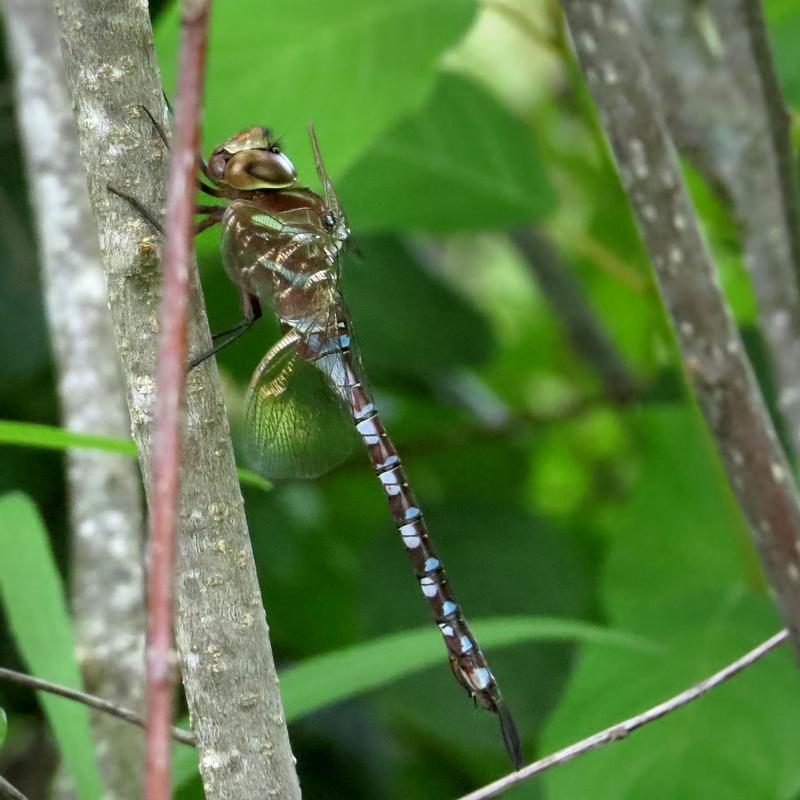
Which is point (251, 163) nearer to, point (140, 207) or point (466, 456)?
point (140, 207)

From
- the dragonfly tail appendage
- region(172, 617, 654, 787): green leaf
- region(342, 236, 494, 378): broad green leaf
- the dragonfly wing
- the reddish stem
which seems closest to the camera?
the reddish stem

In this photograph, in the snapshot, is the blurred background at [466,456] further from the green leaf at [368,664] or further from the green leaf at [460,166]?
the green leaf at [368,664]

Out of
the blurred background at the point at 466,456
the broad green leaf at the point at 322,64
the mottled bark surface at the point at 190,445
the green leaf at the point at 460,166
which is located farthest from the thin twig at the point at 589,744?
the green leaf at the point at 460,166

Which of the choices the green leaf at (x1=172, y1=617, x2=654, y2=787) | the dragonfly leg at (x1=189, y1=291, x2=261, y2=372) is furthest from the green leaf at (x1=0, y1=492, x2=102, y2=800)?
the dragonfly leg at (x1=189, y1=291, x2=261, y2=372)

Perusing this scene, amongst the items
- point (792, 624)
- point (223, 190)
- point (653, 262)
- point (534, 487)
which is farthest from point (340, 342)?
point (534, 487)

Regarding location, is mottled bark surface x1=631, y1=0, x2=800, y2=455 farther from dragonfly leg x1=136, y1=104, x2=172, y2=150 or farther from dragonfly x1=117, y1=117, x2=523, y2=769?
dragonfly leg x1=136, y1=104, x2=172, y2=150
